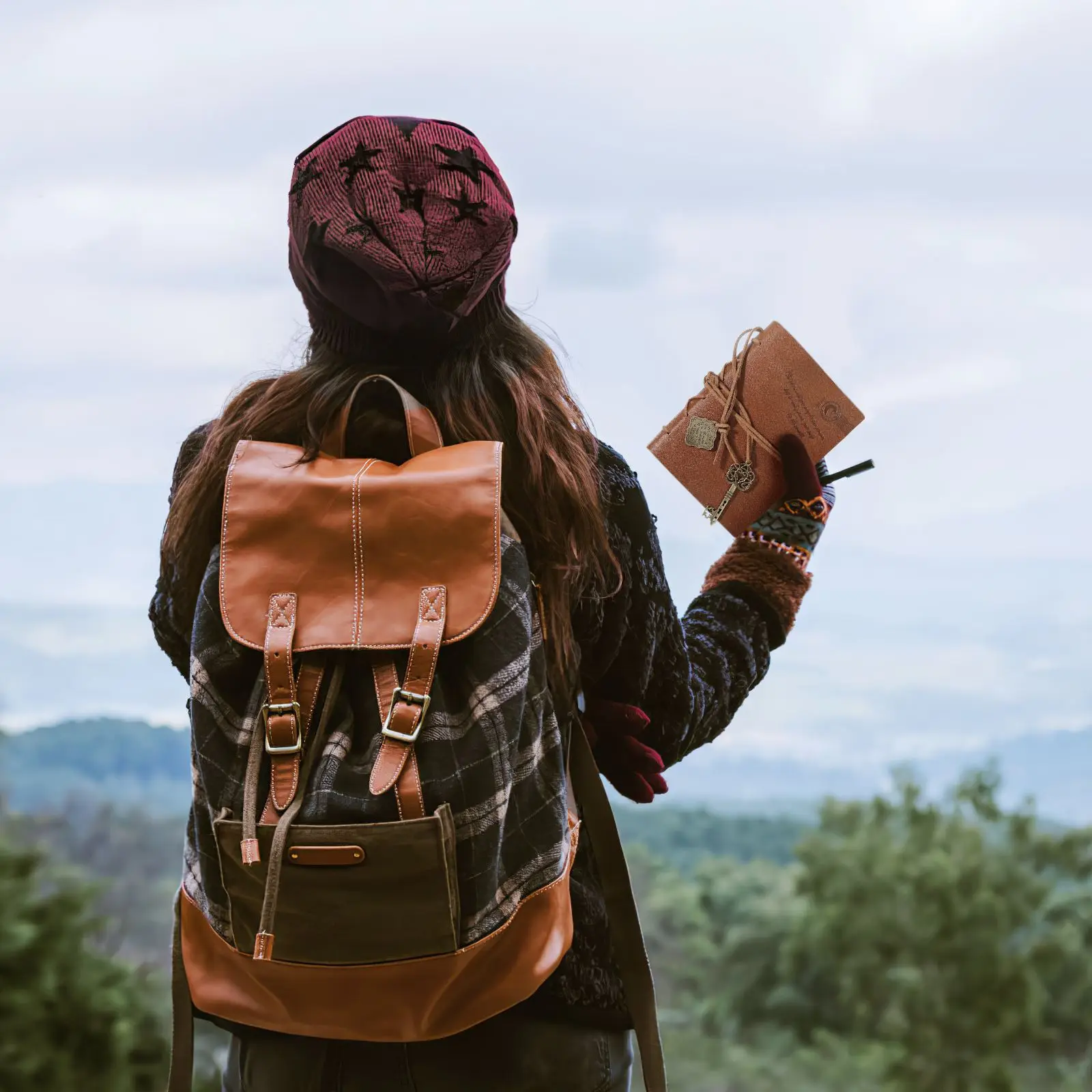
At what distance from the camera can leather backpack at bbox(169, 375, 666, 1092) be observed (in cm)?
92

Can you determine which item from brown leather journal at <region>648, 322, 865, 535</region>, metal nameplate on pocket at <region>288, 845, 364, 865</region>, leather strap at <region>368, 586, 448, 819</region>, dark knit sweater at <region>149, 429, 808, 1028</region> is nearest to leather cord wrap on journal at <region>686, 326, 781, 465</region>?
brown leather journal at <region>648, 322, 865, 535</region>

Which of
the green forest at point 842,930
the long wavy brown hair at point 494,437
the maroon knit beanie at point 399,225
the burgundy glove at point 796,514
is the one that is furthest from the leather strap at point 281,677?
the green forest at point 842,930

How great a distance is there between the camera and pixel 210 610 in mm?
990

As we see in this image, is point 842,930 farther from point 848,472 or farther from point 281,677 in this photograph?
point 281,677

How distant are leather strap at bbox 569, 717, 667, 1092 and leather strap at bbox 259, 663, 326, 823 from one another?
9.6 inches

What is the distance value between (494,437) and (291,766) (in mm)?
304

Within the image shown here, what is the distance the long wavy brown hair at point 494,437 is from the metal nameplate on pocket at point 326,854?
23 centimetres

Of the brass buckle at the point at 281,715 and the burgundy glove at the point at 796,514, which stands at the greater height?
the burgundy glove at the point at 796,514

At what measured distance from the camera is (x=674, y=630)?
115 cm

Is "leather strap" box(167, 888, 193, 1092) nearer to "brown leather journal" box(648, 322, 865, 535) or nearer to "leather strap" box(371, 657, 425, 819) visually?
"leather strap" box(371, 657, 425, 819)

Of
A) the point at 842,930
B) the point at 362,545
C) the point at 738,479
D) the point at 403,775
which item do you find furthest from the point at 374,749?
the point at 842,930

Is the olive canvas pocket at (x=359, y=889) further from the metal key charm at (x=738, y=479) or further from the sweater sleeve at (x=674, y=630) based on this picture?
the metal key charm at (x=738, y=479)

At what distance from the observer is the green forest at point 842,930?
2611mm

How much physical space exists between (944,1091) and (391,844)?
2172mm
